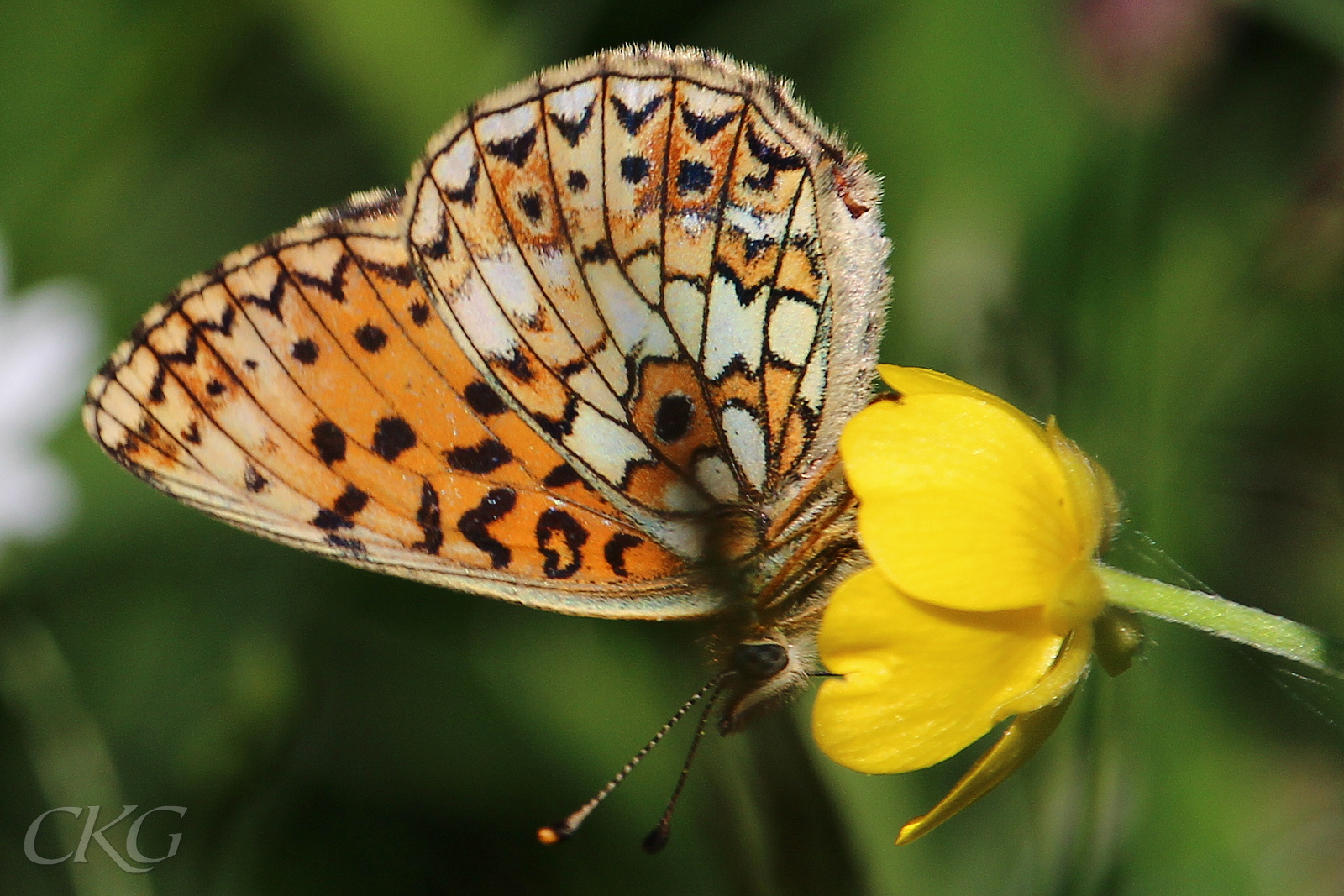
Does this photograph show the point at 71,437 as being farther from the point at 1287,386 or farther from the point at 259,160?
the point at 1287,386

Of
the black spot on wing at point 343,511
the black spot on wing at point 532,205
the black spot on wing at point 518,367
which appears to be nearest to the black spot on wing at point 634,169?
the black spot on wing at point 532,205

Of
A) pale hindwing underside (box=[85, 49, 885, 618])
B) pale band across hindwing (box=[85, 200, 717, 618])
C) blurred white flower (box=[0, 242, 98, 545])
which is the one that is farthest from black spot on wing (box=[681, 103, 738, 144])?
blurred white flower (box=[0, 242, 98, 545])

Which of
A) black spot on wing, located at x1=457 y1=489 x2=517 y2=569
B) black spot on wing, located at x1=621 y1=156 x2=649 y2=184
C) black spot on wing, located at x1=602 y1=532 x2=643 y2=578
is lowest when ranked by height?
black spot on wing, located at x1=602 y1=532 x2=643 y2=578

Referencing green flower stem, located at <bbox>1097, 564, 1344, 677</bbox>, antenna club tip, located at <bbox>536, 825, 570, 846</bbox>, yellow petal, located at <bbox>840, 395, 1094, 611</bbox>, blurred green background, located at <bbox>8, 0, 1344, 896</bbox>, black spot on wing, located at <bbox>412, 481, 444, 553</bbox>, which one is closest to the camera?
green flower stem, located at <bbox>1097, 564, 1344, 677</bbox>

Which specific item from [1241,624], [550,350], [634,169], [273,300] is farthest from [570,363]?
[1241,624]

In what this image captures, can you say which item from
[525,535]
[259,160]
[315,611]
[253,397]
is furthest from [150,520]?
[525,535]

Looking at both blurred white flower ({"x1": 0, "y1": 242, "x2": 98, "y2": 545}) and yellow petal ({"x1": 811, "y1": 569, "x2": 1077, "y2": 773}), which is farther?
blurred white flower ({"x1": 0, "y1": 242, "x2": 98, "y2": 545})

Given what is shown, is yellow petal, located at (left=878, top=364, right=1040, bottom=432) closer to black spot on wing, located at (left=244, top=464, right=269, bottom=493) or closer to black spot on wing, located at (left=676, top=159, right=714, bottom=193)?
black spot on wing, located at (left=676, top=159, right=714, bottom=193)
